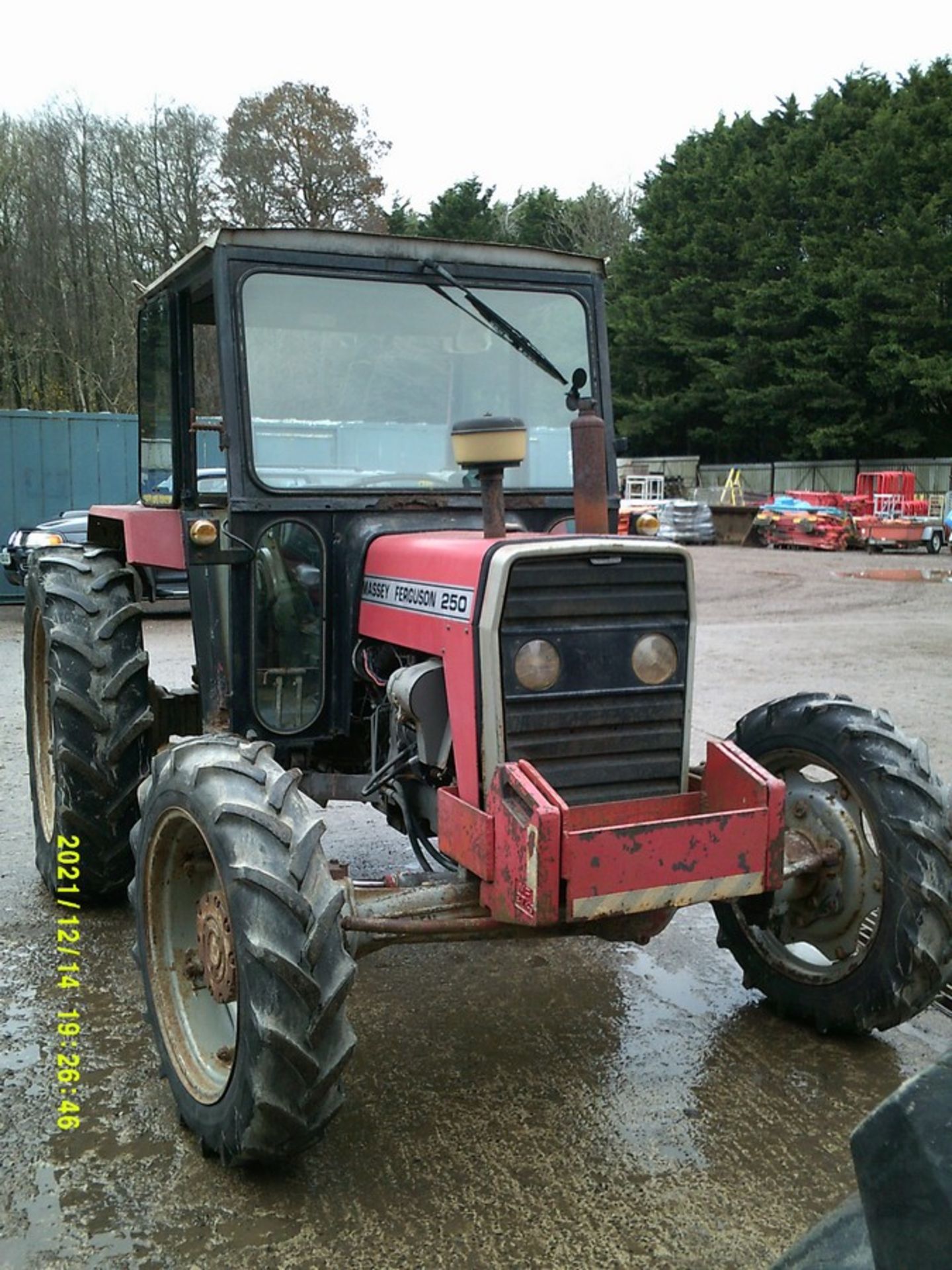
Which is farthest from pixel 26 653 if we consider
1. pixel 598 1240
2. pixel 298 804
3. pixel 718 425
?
pixel 718 425

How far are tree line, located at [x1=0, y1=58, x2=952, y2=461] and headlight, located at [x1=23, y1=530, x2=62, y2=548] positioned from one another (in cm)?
835

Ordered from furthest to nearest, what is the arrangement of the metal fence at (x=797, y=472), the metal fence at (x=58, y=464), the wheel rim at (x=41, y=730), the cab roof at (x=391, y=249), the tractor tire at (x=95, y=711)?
the metal fence at (x=797, y=472) → the metal fence at (x=58, y=464) → the wheel rim at (x=41, y=730) → the tractor tire at (x=95, y=711) → the cab roof at (x=391, y=249)

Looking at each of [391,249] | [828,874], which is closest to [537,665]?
[828,874]

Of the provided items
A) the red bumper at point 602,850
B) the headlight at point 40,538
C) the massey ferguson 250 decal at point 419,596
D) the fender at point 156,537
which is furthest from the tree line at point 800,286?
the red bumper at point 602,850

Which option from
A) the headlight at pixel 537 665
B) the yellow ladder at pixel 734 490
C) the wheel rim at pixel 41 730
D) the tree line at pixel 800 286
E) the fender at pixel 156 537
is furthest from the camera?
the yellow ladder at pixel 734 490

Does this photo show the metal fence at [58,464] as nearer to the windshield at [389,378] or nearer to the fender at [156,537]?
the fender at [156,537]

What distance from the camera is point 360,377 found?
4.20m

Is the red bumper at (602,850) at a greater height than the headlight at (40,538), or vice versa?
the headlight at (40,538)

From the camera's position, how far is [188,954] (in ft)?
11.2

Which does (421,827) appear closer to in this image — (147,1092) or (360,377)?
(147,1092)

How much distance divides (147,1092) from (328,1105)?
2.96 ft

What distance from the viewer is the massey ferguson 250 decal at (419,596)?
3.36 m

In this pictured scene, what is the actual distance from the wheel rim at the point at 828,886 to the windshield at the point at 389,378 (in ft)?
4.71

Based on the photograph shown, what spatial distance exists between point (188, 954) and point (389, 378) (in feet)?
6.75
